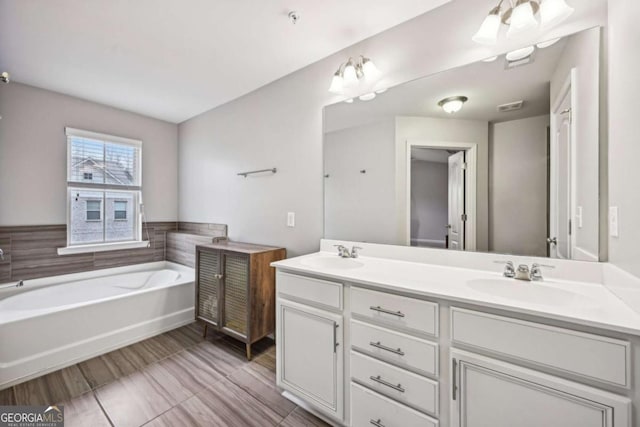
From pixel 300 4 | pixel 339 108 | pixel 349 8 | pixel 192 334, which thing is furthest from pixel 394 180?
pixel 192 334

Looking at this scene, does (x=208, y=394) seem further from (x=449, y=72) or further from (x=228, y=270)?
(x=449, y=72)

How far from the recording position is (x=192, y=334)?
2484 millimetres

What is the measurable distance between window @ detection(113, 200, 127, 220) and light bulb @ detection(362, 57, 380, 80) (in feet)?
10.6

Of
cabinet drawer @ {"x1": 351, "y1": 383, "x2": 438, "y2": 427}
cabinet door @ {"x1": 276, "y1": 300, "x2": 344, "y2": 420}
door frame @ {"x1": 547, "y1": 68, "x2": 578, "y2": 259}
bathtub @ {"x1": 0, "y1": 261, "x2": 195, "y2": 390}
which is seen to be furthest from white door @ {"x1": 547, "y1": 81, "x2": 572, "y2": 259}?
bathtub @ {"x1": 0, "y1": 261, "x2": 195, "y2": 390}

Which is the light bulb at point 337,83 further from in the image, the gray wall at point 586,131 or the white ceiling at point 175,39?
the gray wall at point 586,131

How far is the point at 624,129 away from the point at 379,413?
5.09 feet

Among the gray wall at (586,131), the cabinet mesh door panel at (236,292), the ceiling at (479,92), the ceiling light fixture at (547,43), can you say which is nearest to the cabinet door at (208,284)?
the cabinet mesh door panel at (236,292)

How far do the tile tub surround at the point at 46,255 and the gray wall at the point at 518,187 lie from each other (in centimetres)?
257

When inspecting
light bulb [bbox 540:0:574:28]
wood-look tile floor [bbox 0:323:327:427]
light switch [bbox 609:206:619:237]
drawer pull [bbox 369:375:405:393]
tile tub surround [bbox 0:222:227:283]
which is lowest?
wood-look tile floor [bbox 0:323:327:427]

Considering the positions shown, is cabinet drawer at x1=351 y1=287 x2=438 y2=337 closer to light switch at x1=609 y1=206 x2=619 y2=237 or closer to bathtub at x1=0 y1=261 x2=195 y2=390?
light switch at x1=609 y1=206 x2=619 y2=237

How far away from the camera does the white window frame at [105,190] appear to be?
2750 millimetres

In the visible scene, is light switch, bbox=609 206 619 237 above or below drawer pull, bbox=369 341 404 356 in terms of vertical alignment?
above

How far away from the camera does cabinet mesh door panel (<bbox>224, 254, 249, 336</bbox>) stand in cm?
207

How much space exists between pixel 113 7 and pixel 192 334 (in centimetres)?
261
